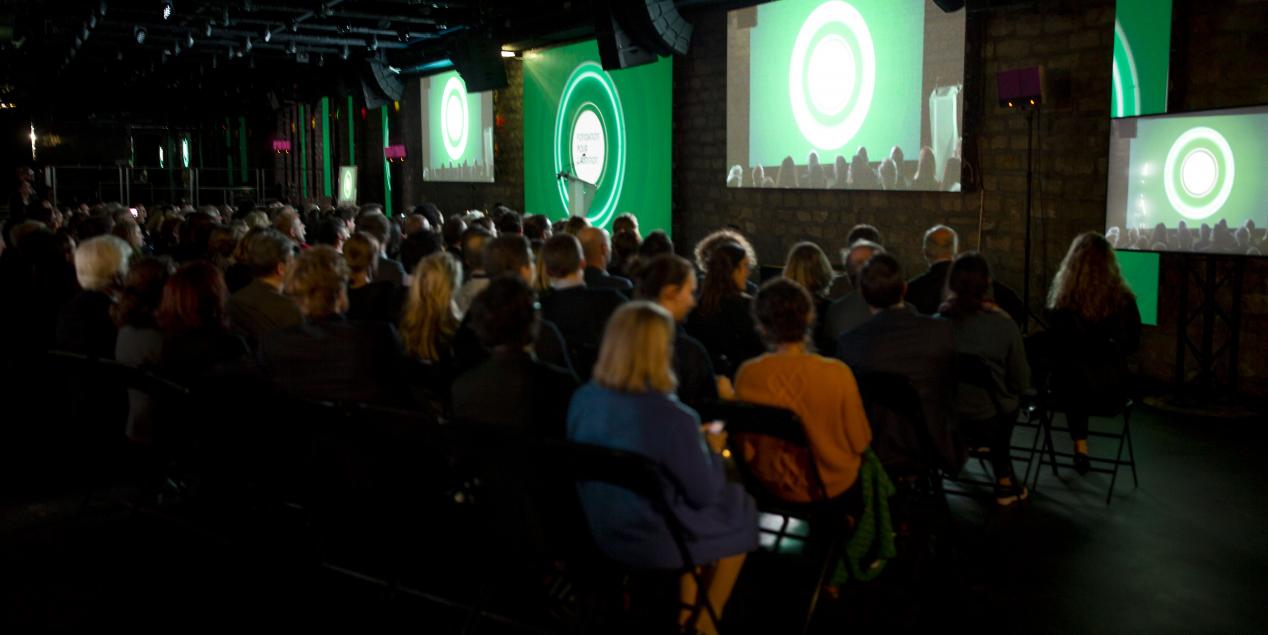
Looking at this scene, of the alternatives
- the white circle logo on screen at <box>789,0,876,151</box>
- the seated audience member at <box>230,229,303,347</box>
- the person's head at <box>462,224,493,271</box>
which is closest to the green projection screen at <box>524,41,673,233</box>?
the white circle logo on screen at <box>789,0,876,151</box>

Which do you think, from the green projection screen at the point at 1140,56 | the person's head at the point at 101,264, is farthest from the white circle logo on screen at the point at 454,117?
the person's head at the point at 101,264

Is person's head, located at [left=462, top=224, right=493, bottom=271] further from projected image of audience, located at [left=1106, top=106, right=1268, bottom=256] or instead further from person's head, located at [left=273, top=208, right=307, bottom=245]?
projected image of audience, located at [left=1106, top=106, right=1268, bottom=256]

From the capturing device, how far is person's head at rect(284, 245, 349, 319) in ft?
11.8

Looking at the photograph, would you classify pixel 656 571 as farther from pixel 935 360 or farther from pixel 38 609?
pixel 38 609

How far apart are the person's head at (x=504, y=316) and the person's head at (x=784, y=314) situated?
28.3 inches

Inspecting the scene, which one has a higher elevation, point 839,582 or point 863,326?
point 863,326

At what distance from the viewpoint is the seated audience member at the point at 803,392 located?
3107 millimetres

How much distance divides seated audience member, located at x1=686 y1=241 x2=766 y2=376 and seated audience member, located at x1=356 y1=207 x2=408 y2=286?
6.38ft

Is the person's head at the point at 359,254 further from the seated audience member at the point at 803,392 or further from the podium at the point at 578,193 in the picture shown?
the podium at the point at 578,193

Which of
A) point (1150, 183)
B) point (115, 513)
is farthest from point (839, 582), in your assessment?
point (1150, 183)

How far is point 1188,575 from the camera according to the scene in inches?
149

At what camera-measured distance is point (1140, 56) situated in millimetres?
6992

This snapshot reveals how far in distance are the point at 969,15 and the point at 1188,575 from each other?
5.55 meters

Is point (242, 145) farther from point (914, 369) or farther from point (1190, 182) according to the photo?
point (914, 369)
